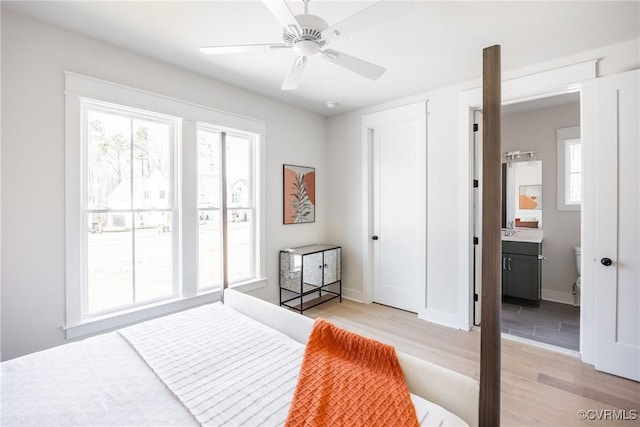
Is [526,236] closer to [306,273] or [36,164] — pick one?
[306,273]

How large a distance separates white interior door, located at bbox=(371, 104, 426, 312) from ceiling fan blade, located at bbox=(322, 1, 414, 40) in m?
2.12

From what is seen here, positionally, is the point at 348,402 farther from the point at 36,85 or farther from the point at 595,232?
the point at 36,85

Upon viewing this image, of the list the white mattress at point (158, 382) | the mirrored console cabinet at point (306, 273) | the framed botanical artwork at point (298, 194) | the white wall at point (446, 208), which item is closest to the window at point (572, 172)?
the white wall at point (446, 208)

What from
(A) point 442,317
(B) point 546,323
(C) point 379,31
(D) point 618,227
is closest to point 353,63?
(C) point 379,31

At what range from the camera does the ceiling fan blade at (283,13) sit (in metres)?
1.29

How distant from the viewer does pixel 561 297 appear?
3.81 metres

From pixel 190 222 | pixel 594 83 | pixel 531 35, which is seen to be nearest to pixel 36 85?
pixel 190 222

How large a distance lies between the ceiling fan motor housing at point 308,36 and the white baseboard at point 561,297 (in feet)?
14.0

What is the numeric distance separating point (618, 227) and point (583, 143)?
2.32 feet

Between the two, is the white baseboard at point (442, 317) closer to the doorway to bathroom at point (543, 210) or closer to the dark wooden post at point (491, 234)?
the doorway to bathroom at point (543, 210)

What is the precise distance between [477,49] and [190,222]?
9.48ft

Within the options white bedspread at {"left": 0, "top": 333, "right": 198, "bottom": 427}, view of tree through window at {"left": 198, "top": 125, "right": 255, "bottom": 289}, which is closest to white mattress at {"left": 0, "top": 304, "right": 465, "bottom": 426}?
white bedspread at {"left": 0, "top": 333, "right": 198, "bottom": 427}

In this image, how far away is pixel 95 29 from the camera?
2.10m

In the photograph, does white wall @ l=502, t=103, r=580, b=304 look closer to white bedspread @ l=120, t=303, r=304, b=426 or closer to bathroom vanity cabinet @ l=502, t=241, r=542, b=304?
bathroom vanity cabinet @ l=502, t=241, r=542, b=304
